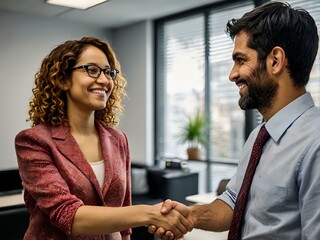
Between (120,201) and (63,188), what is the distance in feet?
0.95

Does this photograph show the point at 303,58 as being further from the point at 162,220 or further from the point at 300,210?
the point at 162,220

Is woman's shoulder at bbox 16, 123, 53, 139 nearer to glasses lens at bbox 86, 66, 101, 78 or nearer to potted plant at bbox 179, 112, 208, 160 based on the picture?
glasses lens at bbox 86, 66, 101, 78

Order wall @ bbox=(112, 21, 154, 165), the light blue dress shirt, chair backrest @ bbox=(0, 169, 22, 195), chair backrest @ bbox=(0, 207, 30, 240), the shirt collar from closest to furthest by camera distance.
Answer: the light blue dress shirt, the shirt collar, chair backrest @ bbox=(0, 207, 30, 240), chair backrest @ bbox=(0, 169, 22, 195), wall @ bbox=(112, 21, 154, 165)

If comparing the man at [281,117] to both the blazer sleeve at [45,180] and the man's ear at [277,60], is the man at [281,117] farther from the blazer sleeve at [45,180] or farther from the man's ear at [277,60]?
the blazer sleeve at [45,180]

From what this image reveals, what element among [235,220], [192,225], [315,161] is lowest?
[192,225]

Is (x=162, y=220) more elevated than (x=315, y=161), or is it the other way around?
(x=315, y=161)

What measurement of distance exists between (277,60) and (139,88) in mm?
4119

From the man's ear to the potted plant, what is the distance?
316 cm

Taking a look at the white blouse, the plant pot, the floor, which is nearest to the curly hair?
the white blouse

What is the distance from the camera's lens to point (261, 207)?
3.79 ft

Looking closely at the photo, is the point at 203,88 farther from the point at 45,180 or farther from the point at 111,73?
the point at 45,180

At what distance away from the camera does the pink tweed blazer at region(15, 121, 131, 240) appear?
4.38 ft

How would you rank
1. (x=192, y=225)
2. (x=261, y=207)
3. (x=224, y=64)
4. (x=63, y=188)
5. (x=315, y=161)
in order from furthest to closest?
(x=224, y=64) < (x=192, y=225) < (x=63, y=188) < (x=261, y=207) < (x=315, y=161)

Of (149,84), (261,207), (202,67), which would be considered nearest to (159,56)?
(149,84)
